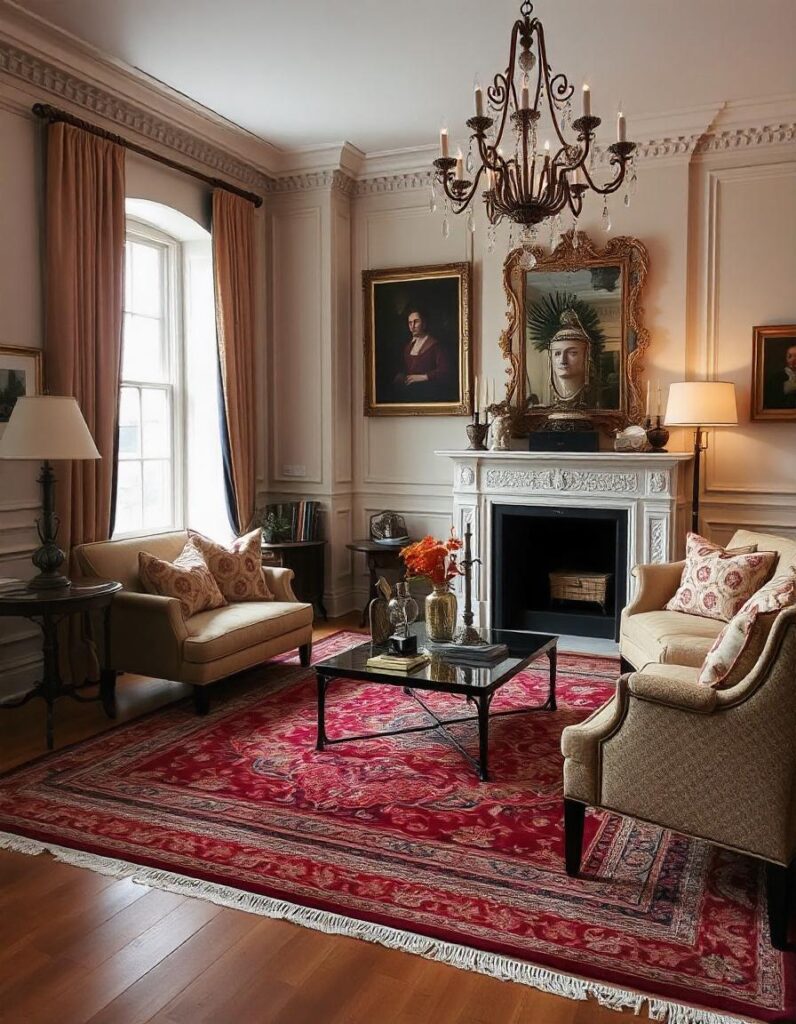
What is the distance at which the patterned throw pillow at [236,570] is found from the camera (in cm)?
494

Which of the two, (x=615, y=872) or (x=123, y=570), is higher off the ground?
(x=123, y=570)

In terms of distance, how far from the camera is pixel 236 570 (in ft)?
16.3

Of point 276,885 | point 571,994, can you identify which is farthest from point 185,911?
point 571,994

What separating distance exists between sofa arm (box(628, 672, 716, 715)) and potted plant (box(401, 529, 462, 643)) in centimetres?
136

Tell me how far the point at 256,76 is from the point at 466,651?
3.41 meters

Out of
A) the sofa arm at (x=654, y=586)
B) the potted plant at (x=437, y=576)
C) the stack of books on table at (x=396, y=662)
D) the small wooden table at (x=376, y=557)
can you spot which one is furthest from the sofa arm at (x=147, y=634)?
the sofa arm at (x=654, y=586)

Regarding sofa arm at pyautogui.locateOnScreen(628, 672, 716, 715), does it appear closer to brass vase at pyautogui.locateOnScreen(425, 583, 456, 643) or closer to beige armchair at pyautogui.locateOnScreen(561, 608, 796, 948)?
beige armchair at pyautogui.locateOnScreen(561, 608, 796, 948)

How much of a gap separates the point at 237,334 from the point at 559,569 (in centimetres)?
281

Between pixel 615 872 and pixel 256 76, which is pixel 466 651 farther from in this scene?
pixel 256 76

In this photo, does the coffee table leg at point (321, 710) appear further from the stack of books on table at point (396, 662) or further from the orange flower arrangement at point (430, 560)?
the orange flower arrangement at point (430, 560)

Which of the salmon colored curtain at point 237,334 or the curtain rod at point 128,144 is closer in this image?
the curtain rod at point 128,144

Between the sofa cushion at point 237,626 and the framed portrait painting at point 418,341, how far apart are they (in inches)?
81.4

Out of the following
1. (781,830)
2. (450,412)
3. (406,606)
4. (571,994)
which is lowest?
(571,994)

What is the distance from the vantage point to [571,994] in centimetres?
215
